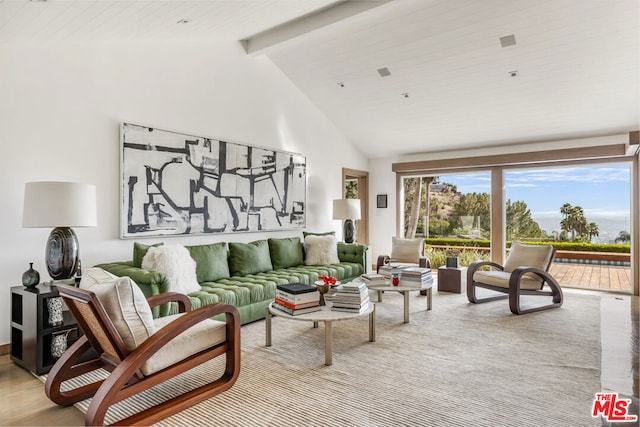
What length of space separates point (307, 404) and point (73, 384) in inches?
64.7

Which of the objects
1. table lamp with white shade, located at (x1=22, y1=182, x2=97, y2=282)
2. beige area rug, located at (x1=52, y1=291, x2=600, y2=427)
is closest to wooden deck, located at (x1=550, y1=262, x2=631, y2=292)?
beige area rug, located at (x1=52, y1=291, x2=600, y2=427)

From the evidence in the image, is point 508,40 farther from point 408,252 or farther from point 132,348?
point 132,348

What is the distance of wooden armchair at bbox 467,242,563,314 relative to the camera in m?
4.46

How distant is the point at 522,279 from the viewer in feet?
15.5

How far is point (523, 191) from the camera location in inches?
261

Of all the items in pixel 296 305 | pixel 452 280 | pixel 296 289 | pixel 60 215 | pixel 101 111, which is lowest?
pixel 452 280

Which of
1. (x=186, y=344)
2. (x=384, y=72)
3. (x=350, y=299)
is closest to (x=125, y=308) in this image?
(x=186, y=344)

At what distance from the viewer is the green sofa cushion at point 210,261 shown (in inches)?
166

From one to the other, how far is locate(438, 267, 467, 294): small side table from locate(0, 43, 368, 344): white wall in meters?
2.59

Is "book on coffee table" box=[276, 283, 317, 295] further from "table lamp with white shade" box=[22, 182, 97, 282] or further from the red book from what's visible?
"table lamp with white shade" box=[22, 182, 97, 282]

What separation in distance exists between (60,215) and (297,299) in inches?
74.9

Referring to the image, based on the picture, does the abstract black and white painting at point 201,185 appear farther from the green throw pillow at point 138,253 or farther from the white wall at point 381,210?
the white wall at point 381,210

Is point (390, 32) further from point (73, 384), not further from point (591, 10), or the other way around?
point (73, 384)

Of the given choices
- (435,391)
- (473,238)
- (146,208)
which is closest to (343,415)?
(435,391)
